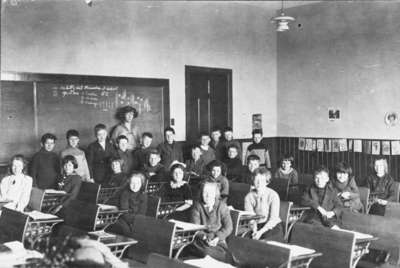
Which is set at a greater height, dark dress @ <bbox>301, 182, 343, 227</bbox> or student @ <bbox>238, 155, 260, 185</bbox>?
student @ <bbox>238, 155, 260, 185</bbox>

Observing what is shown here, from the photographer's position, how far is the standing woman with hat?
335 inches

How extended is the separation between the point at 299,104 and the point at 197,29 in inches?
101

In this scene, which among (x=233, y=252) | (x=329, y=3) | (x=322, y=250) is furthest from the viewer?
(x=329, y=3)

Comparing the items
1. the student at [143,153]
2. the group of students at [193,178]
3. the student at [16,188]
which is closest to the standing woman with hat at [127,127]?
the group of students at [193,178]

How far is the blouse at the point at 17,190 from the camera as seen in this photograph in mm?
5996

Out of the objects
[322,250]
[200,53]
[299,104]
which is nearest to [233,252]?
[322,250]

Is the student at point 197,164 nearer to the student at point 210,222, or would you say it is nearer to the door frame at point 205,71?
the door frame at point 205,71

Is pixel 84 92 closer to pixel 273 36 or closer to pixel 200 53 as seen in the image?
pixel 200 53

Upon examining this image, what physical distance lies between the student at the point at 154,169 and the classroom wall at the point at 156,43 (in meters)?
1.88

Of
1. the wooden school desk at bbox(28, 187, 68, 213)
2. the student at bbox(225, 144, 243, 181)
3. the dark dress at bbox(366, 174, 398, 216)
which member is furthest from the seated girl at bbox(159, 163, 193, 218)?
the dark dress at bbox(366, 174, 398, 216)

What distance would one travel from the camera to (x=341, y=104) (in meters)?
9.85

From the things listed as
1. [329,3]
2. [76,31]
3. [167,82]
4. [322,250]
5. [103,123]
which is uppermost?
[329,3]

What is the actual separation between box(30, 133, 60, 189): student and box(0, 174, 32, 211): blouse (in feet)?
2.70

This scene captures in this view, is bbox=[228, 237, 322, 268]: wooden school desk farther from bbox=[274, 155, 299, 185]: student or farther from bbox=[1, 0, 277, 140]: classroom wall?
bbox=[1, 0, 277, 140]: classroom wall
